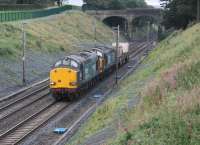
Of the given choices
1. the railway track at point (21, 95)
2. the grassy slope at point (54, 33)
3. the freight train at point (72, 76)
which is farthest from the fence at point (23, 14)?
the freight train at point (72, 76)

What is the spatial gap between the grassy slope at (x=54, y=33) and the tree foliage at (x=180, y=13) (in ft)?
52.2

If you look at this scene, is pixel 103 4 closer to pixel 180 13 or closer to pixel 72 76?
pixel 180 13

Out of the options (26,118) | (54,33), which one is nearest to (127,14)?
(54,33)

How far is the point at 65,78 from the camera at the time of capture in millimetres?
40281

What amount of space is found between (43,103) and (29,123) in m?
7.70

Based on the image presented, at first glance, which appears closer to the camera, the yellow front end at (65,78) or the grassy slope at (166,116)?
the grassy slope at (166,116)

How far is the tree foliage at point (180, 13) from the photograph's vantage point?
8524cm

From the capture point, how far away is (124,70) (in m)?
63.8

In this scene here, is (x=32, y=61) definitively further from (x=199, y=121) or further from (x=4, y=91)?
(x=199, y=121)

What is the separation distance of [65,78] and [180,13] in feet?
161

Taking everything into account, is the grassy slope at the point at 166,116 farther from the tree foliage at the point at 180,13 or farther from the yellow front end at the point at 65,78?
the tree foliage at the point at 180,13

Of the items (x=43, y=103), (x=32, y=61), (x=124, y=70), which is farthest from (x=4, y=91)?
(x=124, y=70)

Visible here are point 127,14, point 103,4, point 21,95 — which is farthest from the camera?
point 103,4

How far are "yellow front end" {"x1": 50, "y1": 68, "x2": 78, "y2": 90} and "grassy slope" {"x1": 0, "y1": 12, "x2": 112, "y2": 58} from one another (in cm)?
1601
